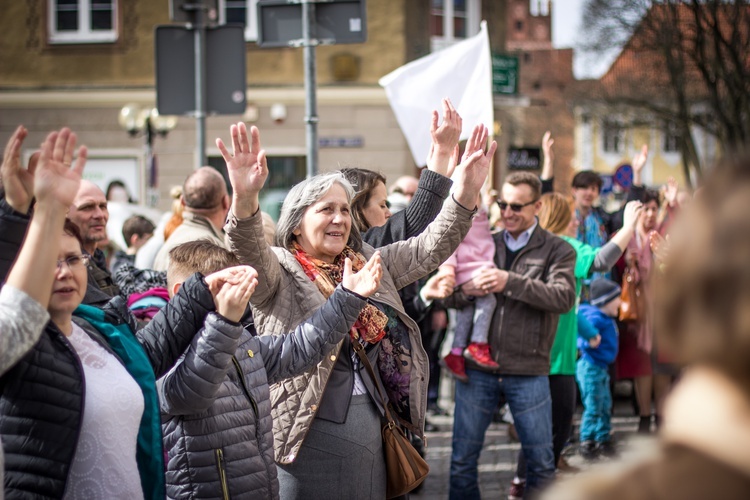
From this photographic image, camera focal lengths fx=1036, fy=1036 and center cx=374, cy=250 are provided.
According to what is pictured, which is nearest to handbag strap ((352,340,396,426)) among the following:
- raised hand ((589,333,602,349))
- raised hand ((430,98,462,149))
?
raised hand ((430,98,462,149))

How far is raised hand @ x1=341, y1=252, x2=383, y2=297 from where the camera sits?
3.75 meters

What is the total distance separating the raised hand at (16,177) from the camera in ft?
8.87

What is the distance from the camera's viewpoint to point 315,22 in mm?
6996

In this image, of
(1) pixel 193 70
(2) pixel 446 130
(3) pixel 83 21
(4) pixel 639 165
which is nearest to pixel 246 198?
(2) pixel 446 130

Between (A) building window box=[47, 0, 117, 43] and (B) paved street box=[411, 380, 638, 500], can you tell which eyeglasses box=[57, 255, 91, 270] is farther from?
(A) building window box=[47, 0, 117, 43]

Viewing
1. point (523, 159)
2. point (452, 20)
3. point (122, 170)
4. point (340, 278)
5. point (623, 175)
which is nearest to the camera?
point (340, 278)

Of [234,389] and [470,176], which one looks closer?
[234,389]

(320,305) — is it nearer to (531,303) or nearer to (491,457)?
(531,303)

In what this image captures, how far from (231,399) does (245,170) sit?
2.76 feet

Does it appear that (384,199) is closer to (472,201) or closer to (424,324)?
(472,201)

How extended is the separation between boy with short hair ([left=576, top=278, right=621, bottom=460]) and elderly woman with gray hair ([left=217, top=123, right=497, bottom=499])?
3992 mm

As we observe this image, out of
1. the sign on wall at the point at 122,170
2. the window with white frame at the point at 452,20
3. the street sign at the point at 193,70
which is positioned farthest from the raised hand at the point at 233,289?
the window with white frame at the point at 452,20

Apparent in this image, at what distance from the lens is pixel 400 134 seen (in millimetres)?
20953

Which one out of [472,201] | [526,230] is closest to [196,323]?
[472,201]
